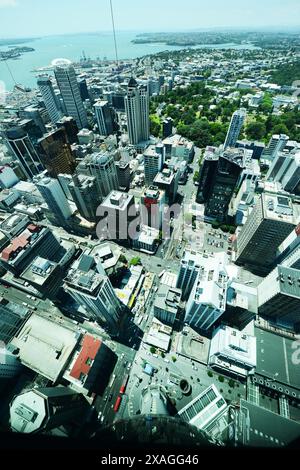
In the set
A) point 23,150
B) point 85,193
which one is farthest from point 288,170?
point 23,150

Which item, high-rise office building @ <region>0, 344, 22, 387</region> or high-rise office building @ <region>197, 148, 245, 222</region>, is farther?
high-rise office building @ <region>197, 148, 245, 222</region>

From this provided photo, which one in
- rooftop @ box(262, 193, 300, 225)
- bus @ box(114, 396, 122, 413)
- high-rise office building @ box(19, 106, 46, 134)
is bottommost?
bus @ box(114, 396, 122, 413)

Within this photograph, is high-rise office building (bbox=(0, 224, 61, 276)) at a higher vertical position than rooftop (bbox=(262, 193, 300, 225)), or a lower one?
lower

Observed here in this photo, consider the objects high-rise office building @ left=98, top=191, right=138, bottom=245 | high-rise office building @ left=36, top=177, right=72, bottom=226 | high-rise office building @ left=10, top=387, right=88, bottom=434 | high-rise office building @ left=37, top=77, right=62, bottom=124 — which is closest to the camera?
high-rise office building @ left=10, top=387, right=88, bottom=434

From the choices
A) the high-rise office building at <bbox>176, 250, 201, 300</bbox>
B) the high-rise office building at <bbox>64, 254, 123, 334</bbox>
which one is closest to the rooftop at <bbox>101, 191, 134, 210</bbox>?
the high-rise office building at <bbox>64, 254, 123, 334</bbox>

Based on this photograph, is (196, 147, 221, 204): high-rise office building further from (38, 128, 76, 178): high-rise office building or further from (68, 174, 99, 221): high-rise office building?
(38, 128, 76, 178): high-rise office building

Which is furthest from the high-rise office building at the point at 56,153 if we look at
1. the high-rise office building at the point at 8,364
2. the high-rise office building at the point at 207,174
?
the high-rise office building at the point at 8,364
